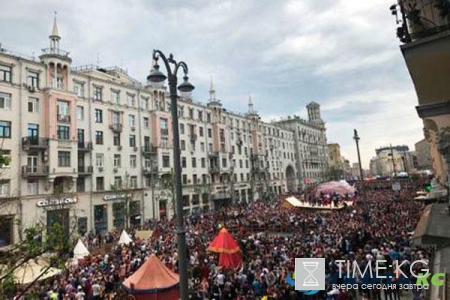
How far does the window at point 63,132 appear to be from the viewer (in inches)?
1441

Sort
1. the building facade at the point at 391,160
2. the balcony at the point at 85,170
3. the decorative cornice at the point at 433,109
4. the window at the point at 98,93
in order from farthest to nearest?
the building facade at the point at 391,160, the window at the point at 98,93, the balcony at the point at 85,170, the decorative cornice at the point at 433,109

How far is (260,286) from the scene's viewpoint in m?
13.8

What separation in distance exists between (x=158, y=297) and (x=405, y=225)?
52.2 feet

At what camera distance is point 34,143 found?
33.9 metres

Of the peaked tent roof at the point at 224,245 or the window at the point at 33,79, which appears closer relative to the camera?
the peaked tent roof at the point at 224,245

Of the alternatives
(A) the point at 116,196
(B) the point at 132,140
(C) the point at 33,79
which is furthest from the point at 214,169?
(C) the point at 33,79

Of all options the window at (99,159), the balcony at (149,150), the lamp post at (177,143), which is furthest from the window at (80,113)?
the lamp post at (177,143)

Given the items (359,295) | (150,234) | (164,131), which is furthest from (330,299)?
(164,131)

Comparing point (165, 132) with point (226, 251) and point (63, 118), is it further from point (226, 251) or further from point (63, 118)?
point (226, 251)

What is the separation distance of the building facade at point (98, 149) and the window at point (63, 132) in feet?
0.35

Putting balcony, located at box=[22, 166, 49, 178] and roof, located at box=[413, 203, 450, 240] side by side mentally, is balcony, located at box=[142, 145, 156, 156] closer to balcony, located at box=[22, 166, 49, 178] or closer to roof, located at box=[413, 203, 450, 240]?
balcony, located at box=[22, 166, 49, 178]

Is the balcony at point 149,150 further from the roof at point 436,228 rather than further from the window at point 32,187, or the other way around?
the roof at point 436,228

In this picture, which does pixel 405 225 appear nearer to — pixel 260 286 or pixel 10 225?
pixel 260 286

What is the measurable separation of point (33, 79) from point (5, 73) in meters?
2.68
